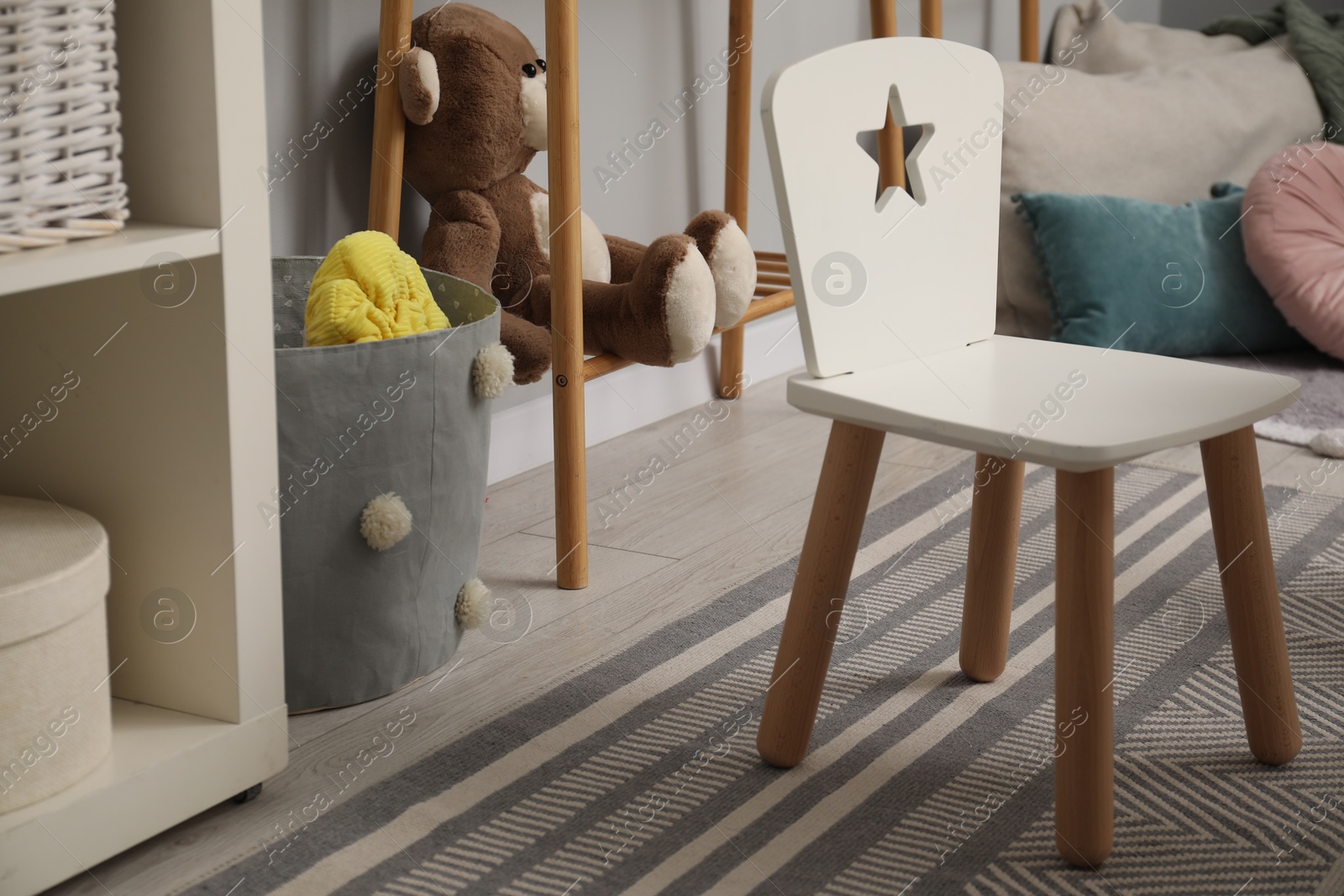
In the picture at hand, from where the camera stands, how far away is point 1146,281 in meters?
→ 2.07

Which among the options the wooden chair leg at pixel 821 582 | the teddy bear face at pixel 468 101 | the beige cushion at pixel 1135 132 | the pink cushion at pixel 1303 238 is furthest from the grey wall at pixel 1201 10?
the wooden chair leg at pixel 821 582

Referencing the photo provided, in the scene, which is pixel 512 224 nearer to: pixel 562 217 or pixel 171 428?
pixel 562 217

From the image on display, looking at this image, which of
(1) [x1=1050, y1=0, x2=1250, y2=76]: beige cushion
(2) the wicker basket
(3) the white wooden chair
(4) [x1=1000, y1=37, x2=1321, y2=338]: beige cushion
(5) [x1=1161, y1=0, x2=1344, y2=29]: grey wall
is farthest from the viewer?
(5) [x1=1161, y1=0, x2=1344, y2=29]: grey wall

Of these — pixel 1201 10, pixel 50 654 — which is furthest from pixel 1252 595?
pixel 1201 10

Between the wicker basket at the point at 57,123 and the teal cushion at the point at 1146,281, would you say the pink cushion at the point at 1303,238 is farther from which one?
the wicker basket at the point at 57,123

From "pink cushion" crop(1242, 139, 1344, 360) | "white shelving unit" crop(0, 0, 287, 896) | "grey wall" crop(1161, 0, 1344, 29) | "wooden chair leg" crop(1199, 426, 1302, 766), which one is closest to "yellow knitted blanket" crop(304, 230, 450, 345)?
"white shelving unit" crop(0, 0, 287, 896)

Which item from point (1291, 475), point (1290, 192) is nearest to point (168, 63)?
point (1291, 475)

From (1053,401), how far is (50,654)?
67 centimetres

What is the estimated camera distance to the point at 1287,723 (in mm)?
970

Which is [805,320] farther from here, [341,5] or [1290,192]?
[1290,192]

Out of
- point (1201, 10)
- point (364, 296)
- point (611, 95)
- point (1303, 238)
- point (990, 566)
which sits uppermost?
point (1201, 10)

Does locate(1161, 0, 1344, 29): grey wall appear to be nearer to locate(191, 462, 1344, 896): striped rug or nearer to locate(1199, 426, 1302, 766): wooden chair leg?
locate(191, 462, 1344, 896): striped rug

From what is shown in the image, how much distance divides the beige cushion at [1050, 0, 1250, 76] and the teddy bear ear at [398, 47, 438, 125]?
1649mm

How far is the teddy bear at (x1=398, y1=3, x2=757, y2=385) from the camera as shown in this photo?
52.9 inches
